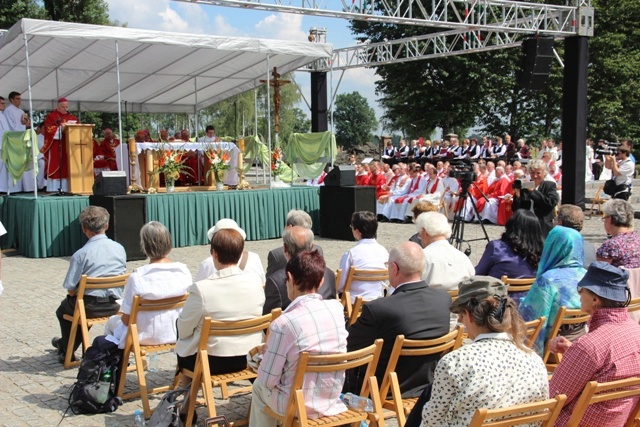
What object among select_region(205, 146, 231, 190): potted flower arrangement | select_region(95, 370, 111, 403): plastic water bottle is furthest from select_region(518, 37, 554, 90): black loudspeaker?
select_region(95, 370, 111, 403): plastic water bottle

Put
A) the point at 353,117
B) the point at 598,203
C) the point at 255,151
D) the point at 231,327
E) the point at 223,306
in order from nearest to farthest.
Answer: the point at 231,327 → the point at 223,306 → the point at 255,151 → the point at 598,203 → the point at 353,117

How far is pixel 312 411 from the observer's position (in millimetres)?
3533

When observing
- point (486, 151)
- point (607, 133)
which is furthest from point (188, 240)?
point (607, 133)

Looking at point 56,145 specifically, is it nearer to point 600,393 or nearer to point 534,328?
point 534,328

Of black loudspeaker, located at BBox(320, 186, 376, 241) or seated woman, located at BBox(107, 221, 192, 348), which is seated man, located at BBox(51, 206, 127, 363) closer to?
seated woman, located at BBox(107, 221, 192, 348)

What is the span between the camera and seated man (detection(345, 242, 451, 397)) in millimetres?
3814

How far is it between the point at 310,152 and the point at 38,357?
9.45 m

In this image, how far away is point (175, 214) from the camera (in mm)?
12695

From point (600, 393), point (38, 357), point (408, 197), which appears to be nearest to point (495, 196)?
point (408, 197)

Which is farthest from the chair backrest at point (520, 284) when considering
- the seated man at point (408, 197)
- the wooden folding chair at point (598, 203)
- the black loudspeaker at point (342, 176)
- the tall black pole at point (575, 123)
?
the wooden folding chair at point (598, 203)

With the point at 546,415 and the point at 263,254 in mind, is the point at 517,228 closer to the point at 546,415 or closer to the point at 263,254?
the point at 546,415

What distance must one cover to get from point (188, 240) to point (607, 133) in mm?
28784

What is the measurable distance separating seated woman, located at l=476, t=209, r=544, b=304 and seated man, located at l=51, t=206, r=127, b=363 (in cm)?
304

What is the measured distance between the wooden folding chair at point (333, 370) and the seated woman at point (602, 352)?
91cm
